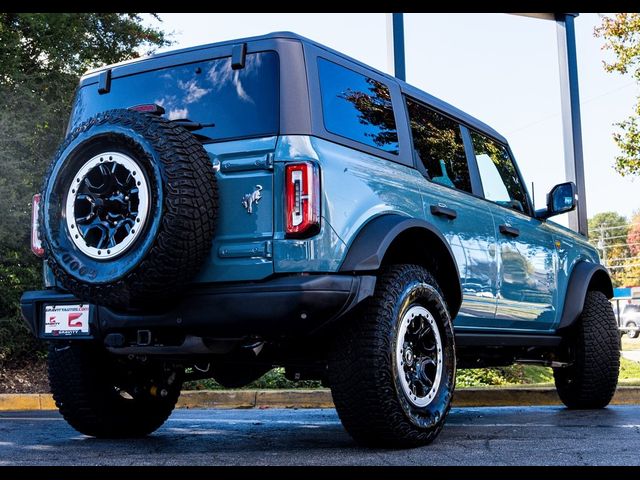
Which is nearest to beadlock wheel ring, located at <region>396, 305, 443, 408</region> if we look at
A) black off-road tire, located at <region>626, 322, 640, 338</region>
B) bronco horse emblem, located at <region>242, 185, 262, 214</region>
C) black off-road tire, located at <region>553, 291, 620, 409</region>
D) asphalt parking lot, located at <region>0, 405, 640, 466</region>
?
asphalt parking lot, located at <region>0, 405, 640, 466</region>

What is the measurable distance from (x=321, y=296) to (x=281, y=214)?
434mm

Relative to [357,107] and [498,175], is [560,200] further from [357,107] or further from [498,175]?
[357,107]

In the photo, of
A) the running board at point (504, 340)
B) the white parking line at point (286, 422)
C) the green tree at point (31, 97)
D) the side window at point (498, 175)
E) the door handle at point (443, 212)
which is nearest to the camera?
the door handle at point (443, 212)

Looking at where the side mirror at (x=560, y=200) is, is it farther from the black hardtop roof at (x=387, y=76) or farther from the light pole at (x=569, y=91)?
the light pole at (x=569, y=91)

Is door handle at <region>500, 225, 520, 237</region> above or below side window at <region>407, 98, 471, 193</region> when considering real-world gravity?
below

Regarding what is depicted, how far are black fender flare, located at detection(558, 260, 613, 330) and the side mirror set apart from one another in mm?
551

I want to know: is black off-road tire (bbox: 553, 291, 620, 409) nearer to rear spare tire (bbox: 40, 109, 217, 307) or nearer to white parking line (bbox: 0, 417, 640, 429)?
white parking line (bbox: 0, 417, 640, 429)

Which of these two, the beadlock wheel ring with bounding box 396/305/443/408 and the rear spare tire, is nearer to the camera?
the rear spare tire

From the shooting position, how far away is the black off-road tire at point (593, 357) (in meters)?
6.89

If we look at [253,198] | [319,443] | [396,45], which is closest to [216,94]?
[253,198]

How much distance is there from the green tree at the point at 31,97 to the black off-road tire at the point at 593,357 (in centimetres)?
777

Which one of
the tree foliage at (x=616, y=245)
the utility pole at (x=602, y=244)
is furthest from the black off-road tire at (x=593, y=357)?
the utility pole at (x=602, y=244)

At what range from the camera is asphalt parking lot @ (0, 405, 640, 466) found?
394 centimetres
